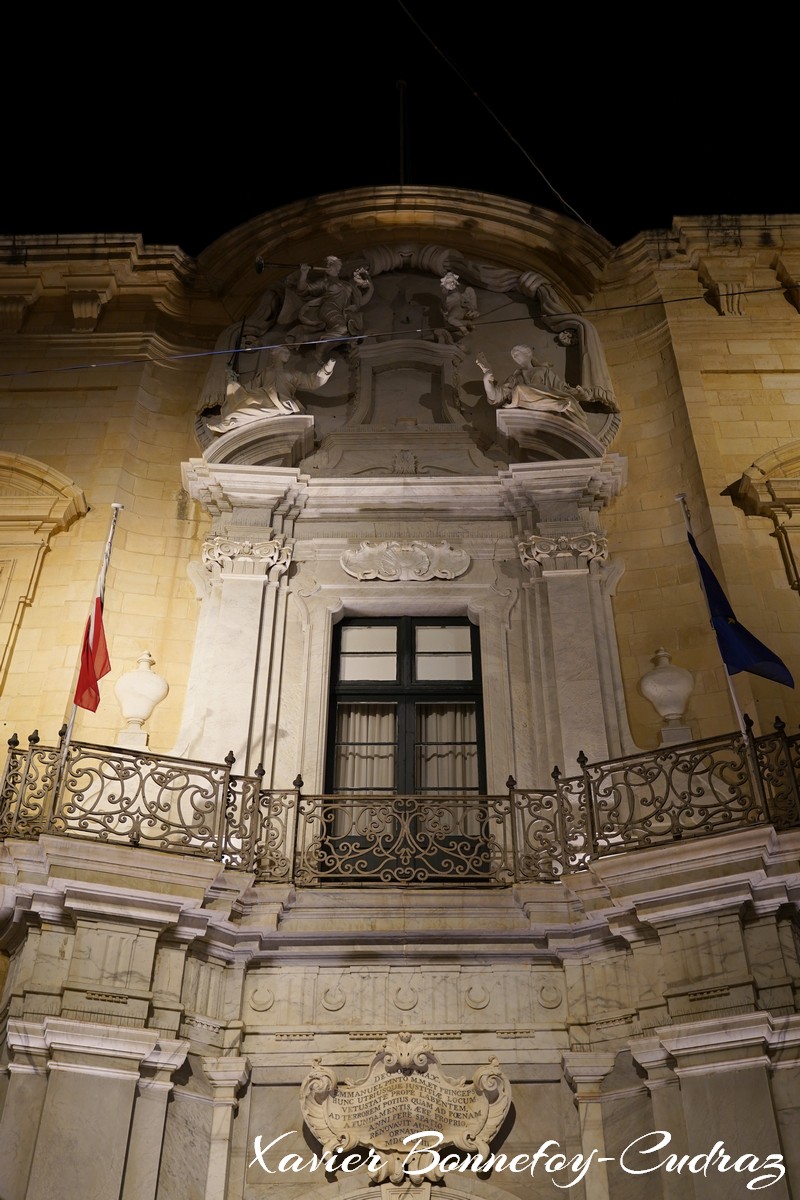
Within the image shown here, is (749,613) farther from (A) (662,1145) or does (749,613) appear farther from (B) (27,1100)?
(B) (27,1100)

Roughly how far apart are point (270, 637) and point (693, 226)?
6888mm

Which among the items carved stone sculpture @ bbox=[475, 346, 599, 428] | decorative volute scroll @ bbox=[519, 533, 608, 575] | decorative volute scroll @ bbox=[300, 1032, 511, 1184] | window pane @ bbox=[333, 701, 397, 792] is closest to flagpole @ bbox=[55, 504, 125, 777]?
window pane @ bbox=[333, 701, 397, 792]

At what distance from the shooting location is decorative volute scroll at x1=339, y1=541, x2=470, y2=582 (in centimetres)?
1073

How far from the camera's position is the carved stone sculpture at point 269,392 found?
11516 millimetres

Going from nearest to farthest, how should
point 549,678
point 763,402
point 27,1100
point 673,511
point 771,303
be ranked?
point 27,1100, point 549,678, point 673,511, point 763,402, point 771,303

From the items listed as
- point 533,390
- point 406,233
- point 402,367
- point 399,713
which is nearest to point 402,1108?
point 399,713

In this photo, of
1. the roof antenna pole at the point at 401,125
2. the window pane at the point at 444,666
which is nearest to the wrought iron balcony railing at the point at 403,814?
the window pane at the point at 444,666

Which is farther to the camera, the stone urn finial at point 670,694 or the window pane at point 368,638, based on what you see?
the window pane at point 368,638

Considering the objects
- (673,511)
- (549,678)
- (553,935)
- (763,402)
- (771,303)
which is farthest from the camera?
(771,303)

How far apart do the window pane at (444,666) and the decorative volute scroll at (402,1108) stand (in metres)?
3.37

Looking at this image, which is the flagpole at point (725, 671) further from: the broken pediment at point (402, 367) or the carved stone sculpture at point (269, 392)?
the carved stone sculpture at point (269, 392)

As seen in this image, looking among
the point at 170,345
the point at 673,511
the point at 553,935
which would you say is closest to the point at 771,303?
the point at 673,511

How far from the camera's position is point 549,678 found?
9.93 m

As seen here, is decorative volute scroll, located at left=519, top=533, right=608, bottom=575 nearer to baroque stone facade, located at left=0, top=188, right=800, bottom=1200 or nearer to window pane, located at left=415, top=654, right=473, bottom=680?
baroque stone facade, located at left=0, top=188, right=800, bottom=1200
